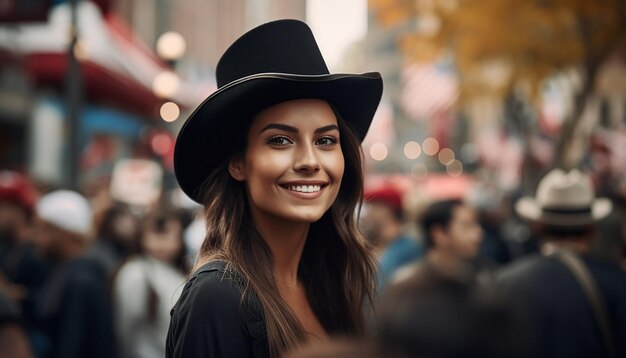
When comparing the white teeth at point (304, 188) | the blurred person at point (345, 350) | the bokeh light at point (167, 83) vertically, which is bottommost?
the blurred person at point (345, 350)

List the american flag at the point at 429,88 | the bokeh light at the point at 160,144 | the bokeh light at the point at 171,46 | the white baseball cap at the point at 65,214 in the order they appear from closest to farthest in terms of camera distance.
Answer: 1. the white baseball cap at the point at 65,214
2. the bokeh light at the point at 171,46
3. the bokeh light at the point at 160,144
4. the american flag at the point at 429,88

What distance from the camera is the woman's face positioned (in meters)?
2.69

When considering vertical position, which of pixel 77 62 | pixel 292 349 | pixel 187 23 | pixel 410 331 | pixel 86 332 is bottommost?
pixel 86 332

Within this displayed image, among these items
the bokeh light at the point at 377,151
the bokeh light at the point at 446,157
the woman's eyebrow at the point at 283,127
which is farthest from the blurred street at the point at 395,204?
the bokeh light at the point at 377,151

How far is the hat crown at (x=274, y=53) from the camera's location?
9.18 feet

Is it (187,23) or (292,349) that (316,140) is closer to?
(292,349)

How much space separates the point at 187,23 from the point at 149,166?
132ft

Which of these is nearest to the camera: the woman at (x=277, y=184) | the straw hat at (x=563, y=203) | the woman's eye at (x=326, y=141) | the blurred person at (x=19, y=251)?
the woman at (x=277, y=184)

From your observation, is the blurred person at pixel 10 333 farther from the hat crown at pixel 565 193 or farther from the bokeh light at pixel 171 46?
the bokeh light at pixel 171 46

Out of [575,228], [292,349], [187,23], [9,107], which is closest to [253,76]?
[292,349]

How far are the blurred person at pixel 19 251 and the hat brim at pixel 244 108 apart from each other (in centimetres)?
415

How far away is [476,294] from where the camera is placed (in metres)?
1.13

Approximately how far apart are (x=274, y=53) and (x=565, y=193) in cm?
329

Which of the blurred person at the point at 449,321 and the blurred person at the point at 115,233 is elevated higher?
the blurred person at the point at 449,321
